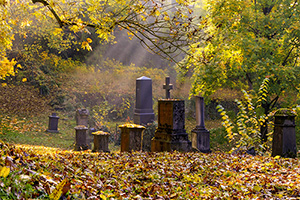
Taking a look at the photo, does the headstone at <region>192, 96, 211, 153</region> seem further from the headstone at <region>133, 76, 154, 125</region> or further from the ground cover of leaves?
the headstone at <region>133, 76, 154, 125</region>

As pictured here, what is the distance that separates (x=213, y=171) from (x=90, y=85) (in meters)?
16.0

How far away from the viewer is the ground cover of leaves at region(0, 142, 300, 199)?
2.94 meters

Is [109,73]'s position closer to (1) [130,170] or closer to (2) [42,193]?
(1) [130,170]

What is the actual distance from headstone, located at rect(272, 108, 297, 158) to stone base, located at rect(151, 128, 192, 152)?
2434 millimetres

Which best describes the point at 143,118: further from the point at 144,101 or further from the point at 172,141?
the point at 172,141

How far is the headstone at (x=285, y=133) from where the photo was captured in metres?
7.50

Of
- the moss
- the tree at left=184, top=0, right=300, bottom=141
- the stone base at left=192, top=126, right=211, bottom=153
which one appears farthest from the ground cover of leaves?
the tree at left=184, top=0, right=300, bottom=141

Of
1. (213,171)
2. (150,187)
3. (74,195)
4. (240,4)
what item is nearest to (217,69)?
(240,4)

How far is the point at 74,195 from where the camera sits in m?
3.01

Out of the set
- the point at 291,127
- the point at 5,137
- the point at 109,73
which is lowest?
the point at 5,137

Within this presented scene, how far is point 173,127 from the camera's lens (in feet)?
27.1

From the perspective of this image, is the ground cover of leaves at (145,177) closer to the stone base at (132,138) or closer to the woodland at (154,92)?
the woodland at (154,92)

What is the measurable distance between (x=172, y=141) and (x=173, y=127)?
400mm

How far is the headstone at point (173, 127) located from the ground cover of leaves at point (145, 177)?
120 centimetres
